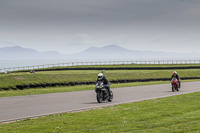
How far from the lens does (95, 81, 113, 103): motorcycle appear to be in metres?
18.0

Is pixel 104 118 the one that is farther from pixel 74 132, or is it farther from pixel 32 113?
pixel 32 113

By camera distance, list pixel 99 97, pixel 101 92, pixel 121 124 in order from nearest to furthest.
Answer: pixel 121 124 < pixel 99 97 < pixel 101 92

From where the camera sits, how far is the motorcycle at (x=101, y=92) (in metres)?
18.0

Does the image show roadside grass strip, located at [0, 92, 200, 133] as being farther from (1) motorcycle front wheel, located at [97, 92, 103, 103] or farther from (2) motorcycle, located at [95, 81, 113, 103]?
(1) motorcycle front wheel, located at [97, 92, 103, 103]

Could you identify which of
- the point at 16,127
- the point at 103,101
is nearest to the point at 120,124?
the point at 16,127

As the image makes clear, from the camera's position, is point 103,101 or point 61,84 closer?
point 103,101

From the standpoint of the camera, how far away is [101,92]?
1845cm

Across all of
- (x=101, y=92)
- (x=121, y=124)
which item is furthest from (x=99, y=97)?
(x=121, y=124)

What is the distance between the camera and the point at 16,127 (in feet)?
34.0

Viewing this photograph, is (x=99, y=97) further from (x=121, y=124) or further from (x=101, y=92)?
(x=121, y=124)

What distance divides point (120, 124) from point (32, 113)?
535 cm

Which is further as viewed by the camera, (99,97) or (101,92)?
(101,92)

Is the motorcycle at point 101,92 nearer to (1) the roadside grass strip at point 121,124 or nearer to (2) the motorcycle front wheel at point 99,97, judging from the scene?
(2) the motorcycle front wheel at point 99,97

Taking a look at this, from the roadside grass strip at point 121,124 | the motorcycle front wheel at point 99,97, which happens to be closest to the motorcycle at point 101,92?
the motorcycle front wheel at point 99,97
